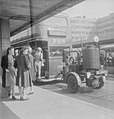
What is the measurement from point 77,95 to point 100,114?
3.16 ft

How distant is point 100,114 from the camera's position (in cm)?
220

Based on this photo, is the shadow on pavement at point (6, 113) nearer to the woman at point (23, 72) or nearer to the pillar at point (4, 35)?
the woman at point (23, 72)

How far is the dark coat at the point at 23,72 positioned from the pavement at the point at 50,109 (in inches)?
9.2

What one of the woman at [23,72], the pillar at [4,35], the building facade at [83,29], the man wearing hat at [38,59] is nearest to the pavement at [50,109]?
the woman at [23,72]

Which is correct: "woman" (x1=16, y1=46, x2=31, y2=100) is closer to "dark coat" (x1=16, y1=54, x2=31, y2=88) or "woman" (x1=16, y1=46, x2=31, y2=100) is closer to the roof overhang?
"dark coat" (x1=16, y1=54, x2=31, y2=88)

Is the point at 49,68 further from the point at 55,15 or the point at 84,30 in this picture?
the point at 84,30

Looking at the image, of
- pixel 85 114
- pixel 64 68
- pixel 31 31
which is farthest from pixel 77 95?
pixel 31 31

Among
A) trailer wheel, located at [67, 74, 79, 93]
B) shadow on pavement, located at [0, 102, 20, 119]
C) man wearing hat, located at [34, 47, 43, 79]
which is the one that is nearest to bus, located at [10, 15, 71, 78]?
man wearing hat, located at [34, 47, 43, 79]

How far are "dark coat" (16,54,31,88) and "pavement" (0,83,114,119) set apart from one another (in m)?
0.23

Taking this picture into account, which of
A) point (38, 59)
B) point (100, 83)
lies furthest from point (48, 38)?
point (100, 83)

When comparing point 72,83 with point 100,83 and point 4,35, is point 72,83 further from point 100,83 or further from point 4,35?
point 4,35

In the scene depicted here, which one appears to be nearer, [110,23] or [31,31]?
[110,23]

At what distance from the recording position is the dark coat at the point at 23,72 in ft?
9.53

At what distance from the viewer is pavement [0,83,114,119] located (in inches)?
87.0
